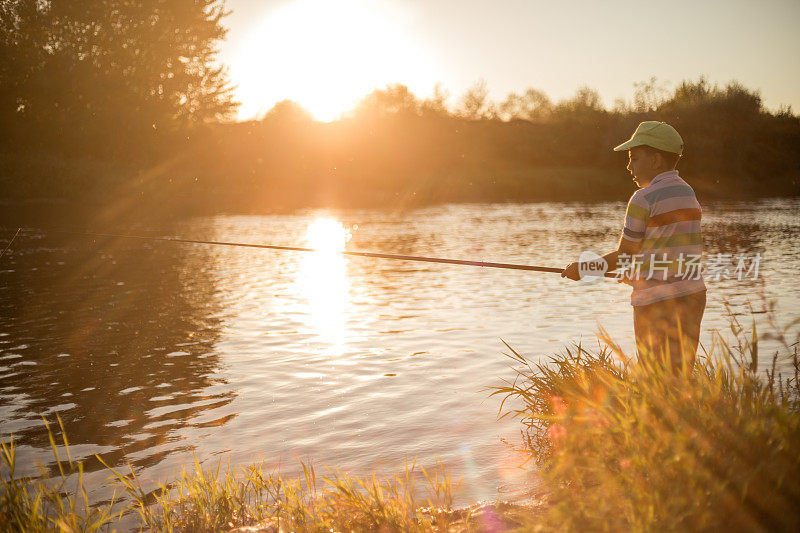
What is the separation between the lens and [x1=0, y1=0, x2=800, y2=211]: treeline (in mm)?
56219

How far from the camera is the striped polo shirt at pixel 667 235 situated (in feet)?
16.4

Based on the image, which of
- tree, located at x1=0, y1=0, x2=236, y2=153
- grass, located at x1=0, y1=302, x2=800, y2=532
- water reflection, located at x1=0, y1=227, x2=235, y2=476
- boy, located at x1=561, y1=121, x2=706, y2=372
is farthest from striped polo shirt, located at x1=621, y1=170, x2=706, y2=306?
tree, located at x1=0, y1=0, x2=236, y2=153

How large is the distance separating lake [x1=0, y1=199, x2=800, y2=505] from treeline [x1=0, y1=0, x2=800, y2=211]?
34019 millimetres

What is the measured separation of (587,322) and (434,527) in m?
9.29

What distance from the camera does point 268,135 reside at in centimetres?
7406

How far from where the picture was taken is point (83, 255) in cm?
2659

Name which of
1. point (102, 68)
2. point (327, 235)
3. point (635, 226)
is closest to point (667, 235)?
point (635, 226)

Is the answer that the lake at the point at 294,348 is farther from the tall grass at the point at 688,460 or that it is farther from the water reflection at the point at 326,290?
the tall grass at the point at 688,460

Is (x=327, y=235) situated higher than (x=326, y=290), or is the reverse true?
(x=327, y=235)

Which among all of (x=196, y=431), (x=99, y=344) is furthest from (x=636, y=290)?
(x=99, y=344)

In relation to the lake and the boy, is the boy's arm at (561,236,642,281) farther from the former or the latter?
the lake

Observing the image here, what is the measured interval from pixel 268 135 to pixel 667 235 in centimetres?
7204

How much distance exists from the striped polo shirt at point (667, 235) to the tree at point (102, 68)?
5965 centimetres

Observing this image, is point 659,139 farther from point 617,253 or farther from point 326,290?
point 326,290
